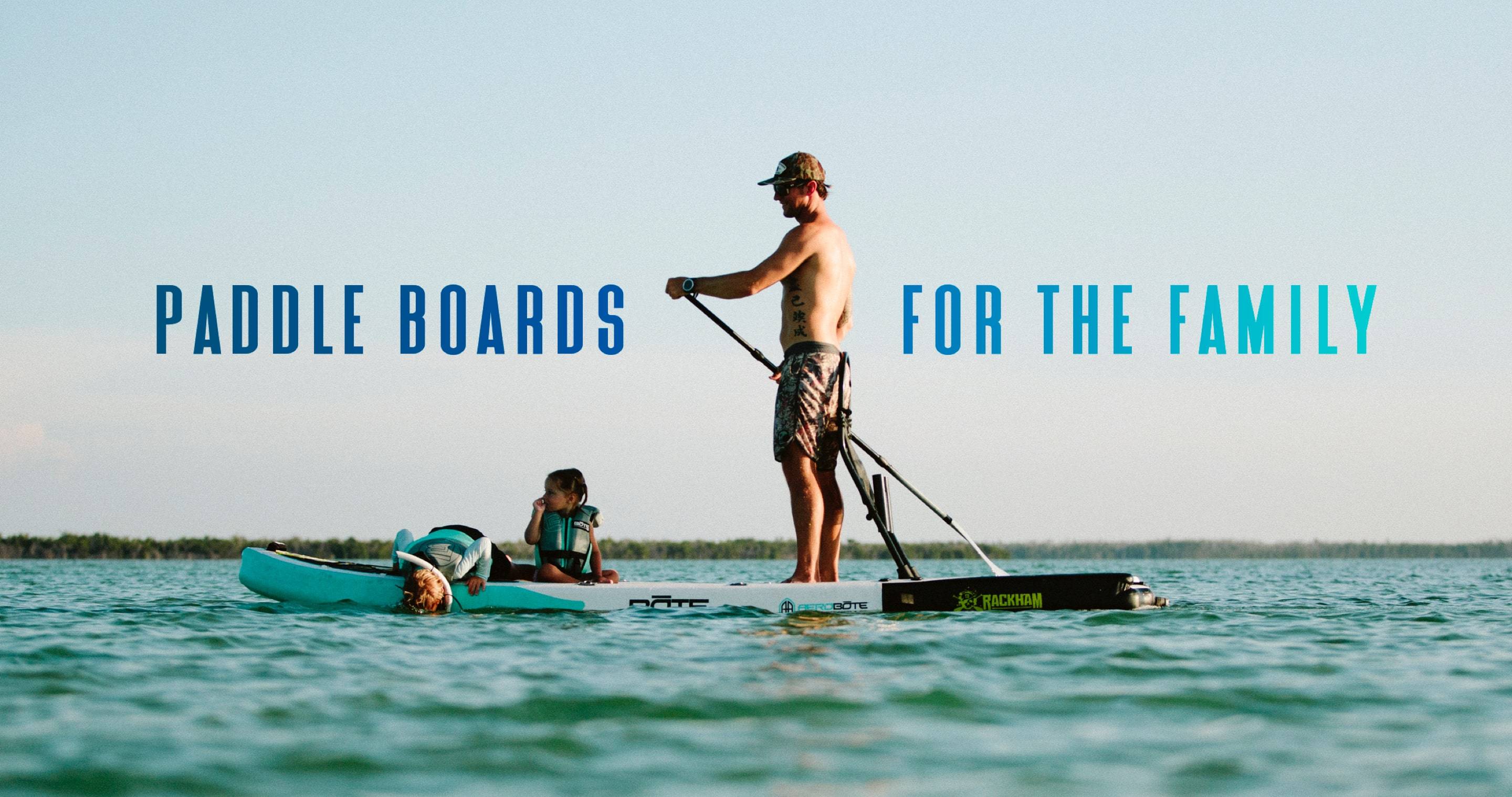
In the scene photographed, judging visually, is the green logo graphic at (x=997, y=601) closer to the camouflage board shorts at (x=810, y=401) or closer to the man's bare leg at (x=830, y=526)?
the man's bare leg at (x=830, y=526)

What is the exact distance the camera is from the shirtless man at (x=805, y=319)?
26.0 feet

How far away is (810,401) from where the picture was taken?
7926 mm

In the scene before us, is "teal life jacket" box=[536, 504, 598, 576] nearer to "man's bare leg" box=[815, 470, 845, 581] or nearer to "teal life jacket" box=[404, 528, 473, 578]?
"teal life jacket" box=[404, 528, 473, 578]

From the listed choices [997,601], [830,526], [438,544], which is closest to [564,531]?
[438,544]

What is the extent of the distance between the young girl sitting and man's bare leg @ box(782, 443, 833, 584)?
62.9 inches

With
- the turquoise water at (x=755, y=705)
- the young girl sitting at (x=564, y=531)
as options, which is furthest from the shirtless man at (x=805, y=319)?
the young girl sitting at (x=564, y=531)

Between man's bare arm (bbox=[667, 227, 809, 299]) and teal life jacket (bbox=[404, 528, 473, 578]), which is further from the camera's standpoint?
teal life jacket (bbox=[404, 528, 473, 578])

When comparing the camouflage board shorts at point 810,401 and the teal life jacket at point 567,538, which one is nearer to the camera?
the camouflage board shorts at point 810,401

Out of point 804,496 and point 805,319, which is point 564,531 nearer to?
point 804,496

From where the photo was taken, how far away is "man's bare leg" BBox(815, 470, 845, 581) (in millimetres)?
8203

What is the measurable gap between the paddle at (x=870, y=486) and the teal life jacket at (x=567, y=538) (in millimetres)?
1623

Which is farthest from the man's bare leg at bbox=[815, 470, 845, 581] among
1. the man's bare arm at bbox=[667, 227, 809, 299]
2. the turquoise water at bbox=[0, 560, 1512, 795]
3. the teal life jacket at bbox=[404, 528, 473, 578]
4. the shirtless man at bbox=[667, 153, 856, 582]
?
the teal life jacket at bbox=[404, 528, 473, 578]

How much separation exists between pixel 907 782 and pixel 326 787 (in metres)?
1.48

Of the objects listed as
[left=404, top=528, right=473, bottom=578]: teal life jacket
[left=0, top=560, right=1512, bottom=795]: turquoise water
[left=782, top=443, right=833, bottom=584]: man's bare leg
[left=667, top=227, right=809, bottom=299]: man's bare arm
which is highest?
[left=667, top=227, right=809, bottom=299]: man's bare arm
